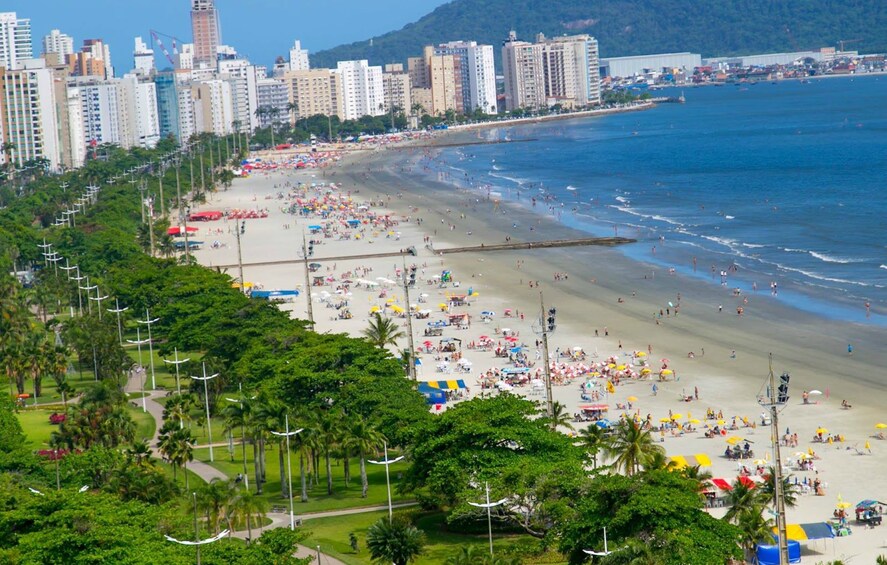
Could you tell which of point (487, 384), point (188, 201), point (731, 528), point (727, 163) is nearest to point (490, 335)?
point (487, 384)

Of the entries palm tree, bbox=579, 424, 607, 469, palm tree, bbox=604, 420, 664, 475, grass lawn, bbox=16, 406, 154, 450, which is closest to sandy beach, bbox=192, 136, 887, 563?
palm tree, bbox=604, 420, 664, 475

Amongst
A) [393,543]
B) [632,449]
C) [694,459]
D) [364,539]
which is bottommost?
[694,459]

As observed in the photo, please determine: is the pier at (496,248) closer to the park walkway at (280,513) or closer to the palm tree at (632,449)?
the park walkway at (280,513)

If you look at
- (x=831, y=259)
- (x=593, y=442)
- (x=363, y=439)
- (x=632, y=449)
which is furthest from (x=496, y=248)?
(x=632, y=449)

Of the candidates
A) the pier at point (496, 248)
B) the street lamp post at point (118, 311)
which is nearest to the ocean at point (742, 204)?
the pier at point (496, 248)

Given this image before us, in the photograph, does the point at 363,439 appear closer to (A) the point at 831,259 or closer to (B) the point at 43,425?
(B) the point at 43,425

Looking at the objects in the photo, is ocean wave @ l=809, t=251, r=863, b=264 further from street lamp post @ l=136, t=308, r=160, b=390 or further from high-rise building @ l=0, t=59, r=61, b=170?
high-rise building @ l=0, t=59, r=61, b=170
